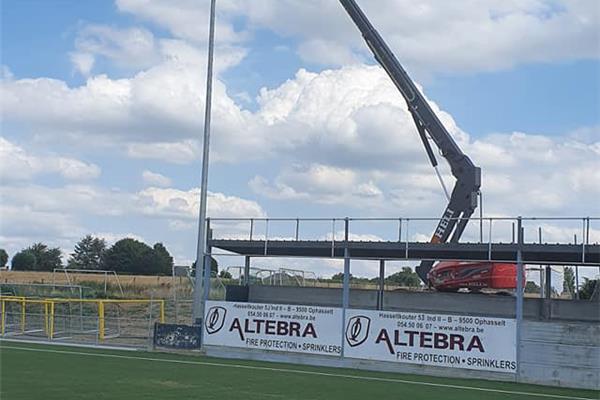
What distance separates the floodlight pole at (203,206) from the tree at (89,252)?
99.9 meters

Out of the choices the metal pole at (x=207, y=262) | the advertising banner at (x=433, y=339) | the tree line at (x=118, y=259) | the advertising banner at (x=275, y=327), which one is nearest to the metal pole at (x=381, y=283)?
the advertising banner at (x=275, y=327)

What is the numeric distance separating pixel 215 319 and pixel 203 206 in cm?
392

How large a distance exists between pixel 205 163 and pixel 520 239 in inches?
434

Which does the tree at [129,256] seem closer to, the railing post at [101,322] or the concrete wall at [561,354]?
the railing post at [101,322]

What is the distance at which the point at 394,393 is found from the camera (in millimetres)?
19531

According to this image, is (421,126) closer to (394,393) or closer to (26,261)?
(394,393)

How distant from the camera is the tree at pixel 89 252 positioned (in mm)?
126875

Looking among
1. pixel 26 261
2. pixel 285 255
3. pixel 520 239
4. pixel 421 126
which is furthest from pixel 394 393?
pixel 26 261

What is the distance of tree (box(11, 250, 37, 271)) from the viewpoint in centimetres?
10788

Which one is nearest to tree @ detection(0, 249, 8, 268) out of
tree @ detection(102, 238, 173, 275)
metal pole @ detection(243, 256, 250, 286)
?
tree @ detection(102, 238, 173, 275)

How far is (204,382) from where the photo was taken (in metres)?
20.2

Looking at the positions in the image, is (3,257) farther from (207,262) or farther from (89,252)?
(207,262)

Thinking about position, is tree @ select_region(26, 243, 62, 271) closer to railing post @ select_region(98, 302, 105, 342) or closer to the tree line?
the tree line

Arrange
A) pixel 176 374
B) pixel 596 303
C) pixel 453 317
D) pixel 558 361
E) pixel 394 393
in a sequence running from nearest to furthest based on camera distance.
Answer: pixel 394 393, pixel 176 374, pixel 558 361, pixel 453 317, pixel 596 303
